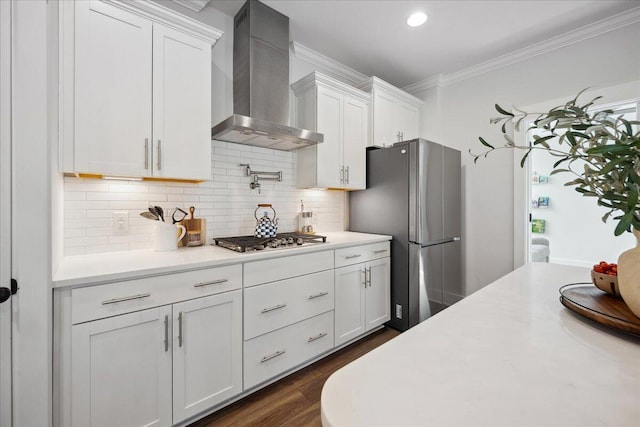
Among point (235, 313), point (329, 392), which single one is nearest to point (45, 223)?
point (235, 313)

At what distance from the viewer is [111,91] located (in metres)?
1.61

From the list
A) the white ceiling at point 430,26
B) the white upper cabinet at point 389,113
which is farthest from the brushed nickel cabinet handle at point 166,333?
the white upper cabinet at point 389,113

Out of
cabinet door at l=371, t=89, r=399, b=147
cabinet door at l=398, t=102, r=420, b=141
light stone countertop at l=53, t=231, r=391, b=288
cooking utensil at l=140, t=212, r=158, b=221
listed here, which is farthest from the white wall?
cooking utensil at l=140, t=212, r=158, b=221

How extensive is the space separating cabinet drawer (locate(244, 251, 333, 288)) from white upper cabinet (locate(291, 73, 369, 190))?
807 millimetres

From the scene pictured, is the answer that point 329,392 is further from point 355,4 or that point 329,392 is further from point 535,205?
point 535,205

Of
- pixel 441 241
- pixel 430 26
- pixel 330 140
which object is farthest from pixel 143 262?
pixel 430 26

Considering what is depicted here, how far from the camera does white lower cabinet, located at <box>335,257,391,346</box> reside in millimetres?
2340

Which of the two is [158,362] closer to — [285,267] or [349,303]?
[285,267]

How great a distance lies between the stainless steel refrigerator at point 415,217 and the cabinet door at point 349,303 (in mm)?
466

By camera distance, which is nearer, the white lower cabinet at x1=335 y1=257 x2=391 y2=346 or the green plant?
the green plant

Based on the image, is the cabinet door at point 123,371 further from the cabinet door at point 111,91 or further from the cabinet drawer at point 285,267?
the cabinet door at point 111,91

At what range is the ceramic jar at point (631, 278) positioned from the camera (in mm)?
698

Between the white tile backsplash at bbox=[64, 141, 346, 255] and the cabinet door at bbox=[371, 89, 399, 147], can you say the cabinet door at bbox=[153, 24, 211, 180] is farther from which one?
the cabinet door at bbox=[371, 89, 399, 147]

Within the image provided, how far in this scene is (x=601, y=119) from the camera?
2.36 ft
